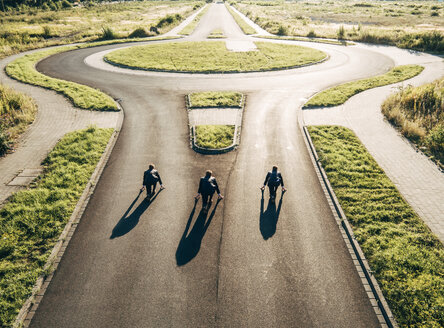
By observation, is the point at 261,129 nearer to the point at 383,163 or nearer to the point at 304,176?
the point at 304,176

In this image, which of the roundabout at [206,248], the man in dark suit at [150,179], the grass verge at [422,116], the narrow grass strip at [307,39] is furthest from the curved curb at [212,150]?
the narrow grass strip at [307,39]

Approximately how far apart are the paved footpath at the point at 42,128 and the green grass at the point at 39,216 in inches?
28.1

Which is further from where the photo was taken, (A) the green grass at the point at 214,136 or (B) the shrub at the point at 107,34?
(B) the shrub at the point at 107,34

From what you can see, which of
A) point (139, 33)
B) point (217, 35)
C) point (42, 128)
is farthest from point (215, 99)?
point (139, 33)

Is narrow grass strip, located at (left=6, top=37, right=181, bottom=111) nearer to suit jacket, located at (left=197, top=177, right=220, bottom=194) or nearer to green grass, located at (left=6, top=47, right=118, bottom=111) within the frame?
green grass, located at (left=6, top=47, right=118, bottom=111)

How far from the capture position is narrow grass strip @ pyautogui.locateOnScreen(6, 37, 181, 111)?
1656 centimetres

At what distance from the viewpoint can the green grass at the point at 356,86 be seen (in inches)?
658

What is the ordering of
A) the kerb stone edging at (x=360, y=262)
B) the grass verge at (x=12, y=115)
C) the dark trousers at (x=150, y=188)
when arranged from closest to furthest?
the kerb stone edging at (x=360, y=262)
the dark trousers at (x=150, y=188)
the grass verge at (x=12, y=115)

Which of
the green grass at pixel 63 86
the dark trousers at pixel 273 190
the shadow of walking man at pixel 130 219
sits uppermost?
the green grass at pixel 63 86

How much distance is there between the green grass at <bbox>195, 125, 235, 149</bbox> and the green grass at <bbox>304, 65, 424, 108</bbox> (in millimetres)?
6607

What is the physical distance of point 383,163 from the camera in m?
11.0

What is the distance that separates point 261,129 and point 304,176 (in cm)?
446

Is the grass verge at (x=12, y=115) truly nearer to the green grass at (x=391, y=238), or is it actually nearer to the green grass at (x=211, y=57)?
the green grass at (x=211, y=57)

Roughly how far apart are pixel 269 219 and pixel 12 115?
17116 millimetres
